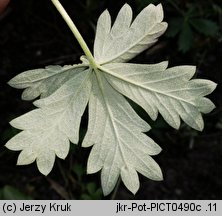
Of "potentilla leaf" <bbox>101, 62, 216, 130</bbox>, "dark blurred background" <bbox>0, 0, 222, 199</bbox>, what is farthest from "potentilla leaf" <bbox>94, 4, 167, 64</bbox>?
"dark blurred background" <bbox>0, 0, 222, 199</bbox>

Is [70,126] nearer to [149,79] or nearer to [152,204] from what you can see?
[149,79]

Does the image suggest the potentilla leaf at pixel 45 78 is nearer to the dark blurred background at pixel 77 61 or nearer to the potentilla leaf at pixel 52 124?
the potentilla leaf at pixel 52 124

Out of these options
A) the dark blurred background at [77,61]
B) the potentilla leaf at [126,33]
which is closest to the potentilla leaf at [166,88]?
the potentilla leaf at [126,33]

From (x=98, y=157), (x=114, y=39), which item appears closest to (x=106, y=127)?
(x=98, y=157)

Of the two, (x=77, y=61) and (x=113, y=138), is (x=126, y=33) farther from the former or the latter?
(x=77, y=61)

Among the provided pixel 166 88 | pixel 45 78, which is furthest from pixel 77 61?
pixel 166 88
